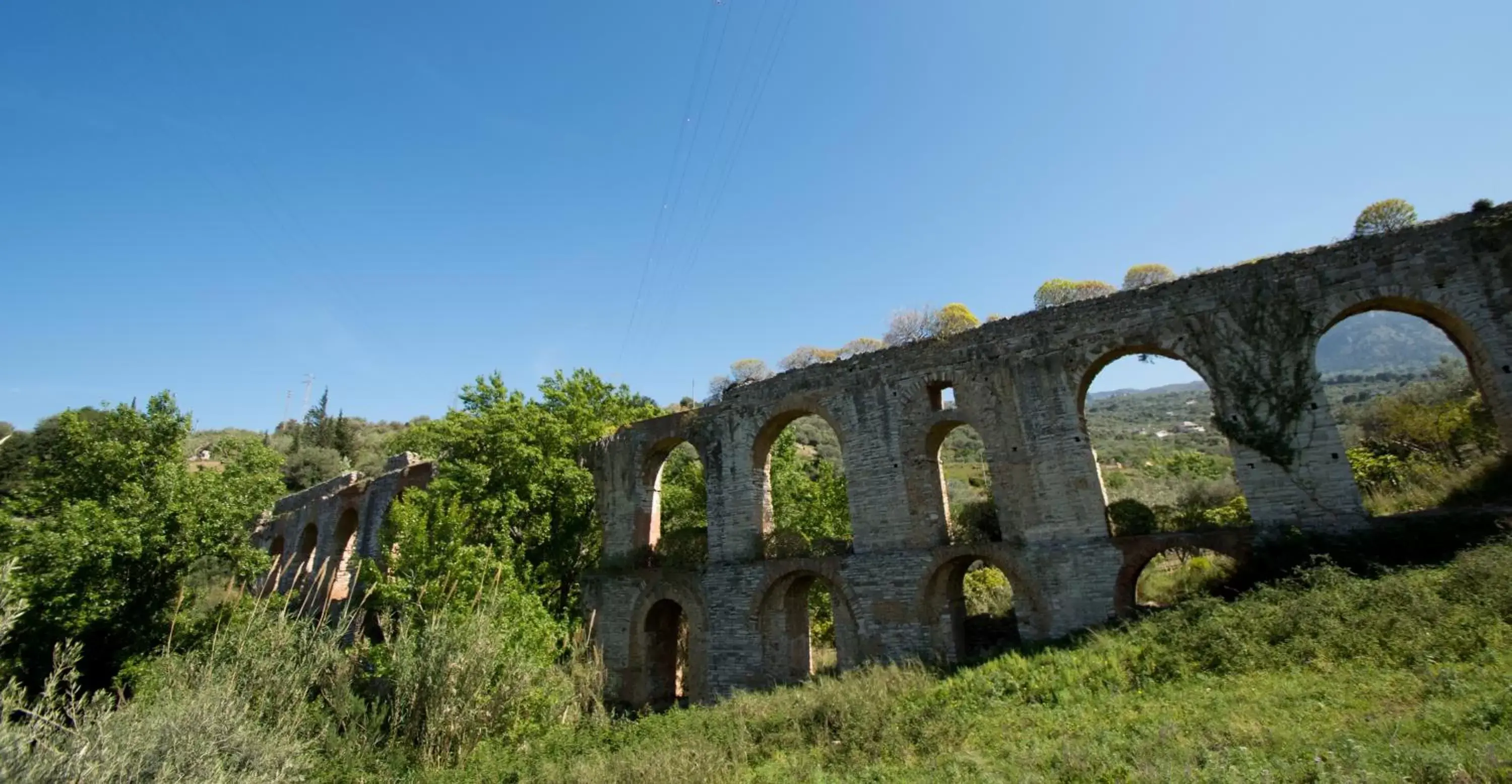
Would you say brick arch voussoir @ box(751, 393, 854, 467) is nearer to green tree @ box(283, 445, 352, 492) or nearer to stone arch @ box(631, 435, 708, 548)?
stone arch @ box(631, 435, 708, 548)

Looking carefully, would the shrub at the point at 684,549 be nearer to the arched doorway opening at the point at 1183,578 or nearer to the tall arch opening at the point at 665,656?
the tall arch opening at the point at 665,656

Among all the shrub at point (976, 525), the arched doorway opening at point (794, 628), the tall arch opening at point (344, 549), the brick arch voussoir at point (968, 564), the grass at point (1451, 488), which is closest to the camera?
the grass at point (1451, 488)

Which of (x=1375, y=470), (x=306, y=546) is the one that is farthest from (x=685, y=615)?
(x=306, y=546)

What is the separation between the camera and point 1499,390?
10.5 metres

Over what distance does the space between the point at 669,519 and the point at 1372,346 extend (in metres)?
171

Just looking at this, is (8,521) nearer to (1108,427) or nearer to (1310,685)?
(1310,685)

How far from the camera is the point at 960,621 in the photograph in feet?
45.8

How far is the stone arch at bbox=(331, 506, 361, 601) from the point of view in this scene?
2561 cm

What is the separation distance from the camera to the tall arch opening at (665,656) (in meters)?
17.2

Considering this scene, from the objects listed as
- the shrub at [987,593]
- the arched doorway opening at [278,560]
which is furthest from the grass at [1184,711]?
the arched doorway opening at [278,560]

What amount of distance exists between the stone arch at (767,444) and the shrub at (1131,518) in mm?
6134

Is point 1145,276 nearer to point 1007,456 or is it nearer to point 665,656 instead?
point 1007,456

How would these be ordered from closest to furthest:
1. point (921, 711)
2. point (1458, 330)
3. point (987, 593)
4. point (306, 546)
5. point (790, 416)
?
point (921, 711), point (1458, 330), point (790, 416), point (987, 593), point (306, 546)

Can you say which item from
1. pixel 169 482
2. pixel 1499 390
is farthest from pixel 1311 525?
pixel 169 482
